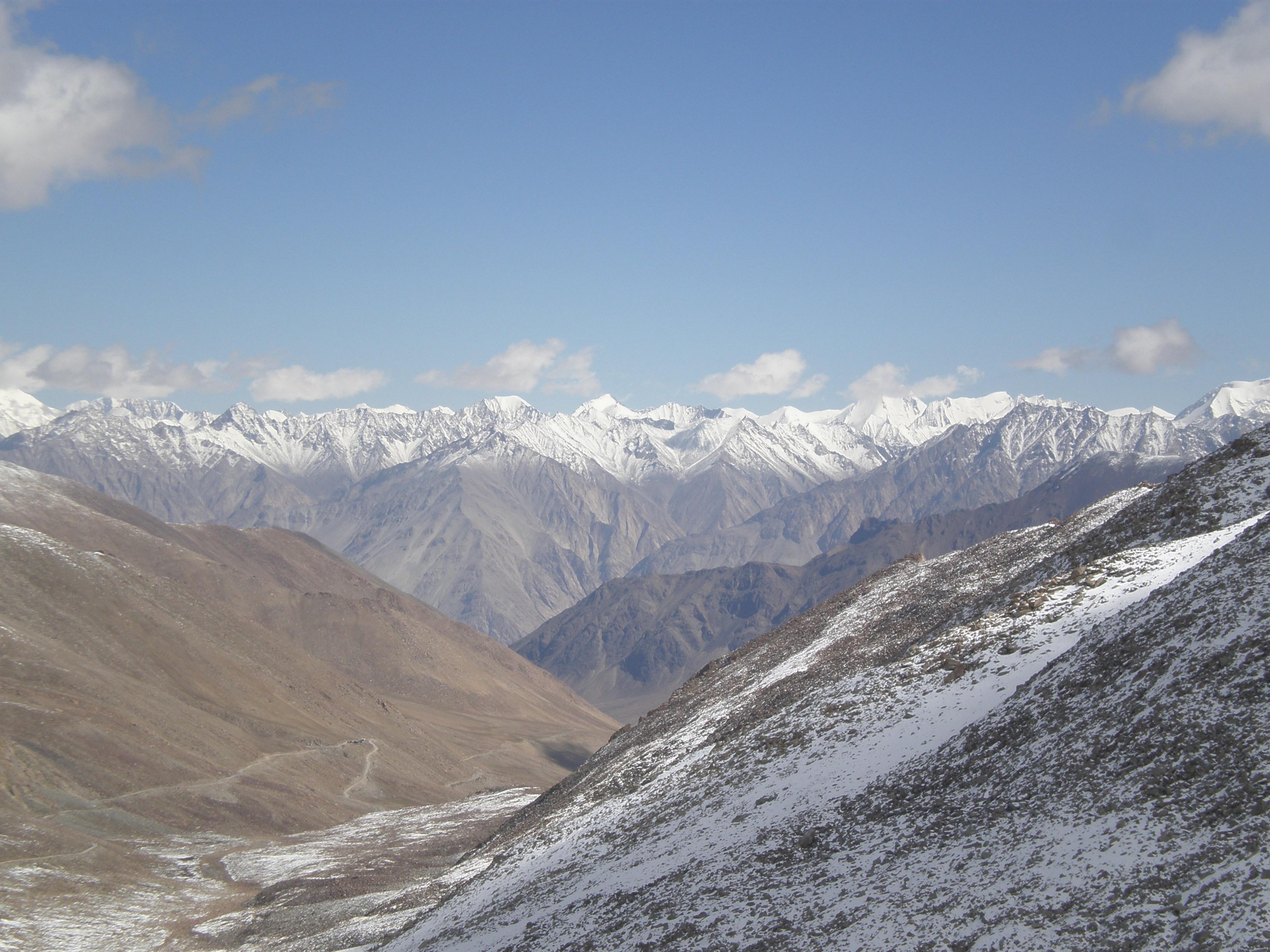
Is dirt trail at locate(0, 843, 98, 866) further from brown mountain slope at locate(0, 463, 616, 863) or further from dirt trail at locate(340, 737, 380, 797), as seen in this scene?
dirt trail at locate(340, 737, 380, 797)

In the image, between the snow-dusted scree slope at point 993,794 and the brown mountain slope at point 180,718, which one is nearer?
the snow-dusted scree slope at point 993,794

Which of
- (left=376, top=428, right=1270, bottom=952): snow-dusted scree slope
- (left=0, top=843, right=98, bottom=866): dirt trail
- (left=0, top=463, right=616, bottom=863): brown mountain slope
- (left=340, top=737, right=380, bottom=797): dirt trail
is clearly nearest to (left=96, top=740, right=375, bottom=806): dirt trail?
(left=0, top=463, right=616, bottom=863): brown mountain slope

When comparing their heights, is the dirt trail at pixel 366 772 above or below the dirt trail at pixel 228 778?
below

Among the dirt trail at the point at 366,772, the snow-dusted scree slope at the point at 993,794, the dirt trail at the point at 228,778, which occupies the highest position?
the dirt trail at the point at 228,778

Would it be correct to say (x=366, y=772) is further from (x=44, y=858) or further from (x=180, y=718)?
(x=44, y=858)

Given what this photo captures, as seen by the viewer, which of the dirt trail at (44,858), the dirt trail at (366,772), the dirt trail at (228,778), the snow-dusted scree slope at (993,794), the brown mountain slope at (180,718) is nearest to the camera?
the snow-dusted scree slope at (993,794)

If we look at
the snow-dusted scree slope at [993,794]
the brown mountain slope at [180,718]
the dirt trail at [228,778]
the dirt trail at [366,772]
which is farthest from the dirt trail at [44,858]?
the dirt trail at [366,772]

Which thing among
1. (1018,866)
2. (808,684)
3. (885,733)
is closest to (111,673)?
(808,684)

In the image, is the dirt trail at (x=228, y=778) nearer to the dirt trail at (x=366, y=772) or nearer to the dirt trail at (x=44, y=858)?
Answer: the dirt trail at (x=366, y=772)
